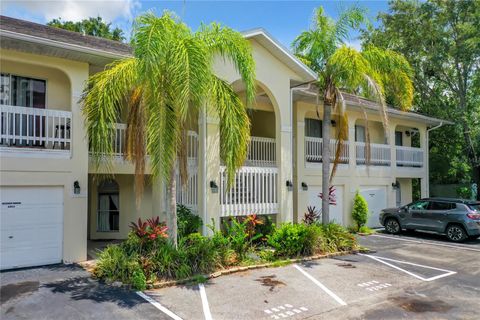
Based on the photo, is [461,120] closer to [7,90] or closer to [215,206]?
[215,206]

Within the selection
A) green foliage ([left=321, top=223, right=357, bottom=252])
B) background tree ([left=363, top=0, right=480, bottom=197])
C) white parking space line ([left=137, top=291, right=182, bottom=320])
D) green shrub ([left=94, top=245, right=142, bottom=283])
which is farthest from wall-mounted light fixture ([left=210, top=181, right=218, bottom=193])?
background tree ([left=363, top=0, right=480, bottom=197])

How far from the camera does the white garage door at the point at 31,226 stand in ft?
32.9

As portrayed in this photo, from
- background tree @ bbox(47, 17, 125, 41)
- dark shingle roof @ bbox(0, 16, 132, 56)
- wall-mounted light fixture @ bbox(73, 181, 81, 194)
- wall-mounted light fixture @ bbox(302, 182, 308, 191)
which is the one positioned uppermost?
background tree @ bbox(47, 17, 125, 41)

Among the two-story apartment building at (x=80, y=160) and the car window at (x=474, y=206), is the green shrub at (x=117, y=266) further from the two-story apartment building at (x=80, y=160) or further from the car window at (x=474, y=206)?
the car window at (x=474, y=206)

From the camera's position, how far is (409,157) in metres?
21.1

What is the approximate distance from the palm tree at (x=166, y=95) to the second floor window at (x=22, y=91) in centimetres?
291

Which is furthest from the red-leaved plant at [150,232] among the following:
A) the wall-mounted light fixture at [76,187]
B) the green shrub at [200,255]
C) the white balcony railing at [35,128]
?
the white balcony railing at [35,128]

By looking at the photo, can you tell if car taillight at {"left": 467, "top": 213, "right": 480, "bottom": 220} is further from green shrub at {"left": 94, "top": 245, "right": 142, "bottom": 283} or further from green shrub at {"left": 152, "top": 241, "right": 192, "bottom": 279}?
green shrub at {"left": 94, "top": 245, "right": 142, "bottom": 283}

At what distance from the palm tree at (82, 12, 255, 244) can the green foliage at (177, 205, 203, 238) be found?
1.70m

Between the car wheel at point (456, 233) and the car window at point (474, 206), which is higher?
the car window at point (474, 206)

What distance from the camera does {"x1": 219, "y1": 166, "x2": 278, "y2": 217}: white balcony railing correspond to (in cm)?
1234

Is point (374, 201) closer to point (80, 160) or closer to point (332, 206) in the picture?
point (332, 206)

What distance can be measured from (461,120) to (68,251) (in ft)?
70.0

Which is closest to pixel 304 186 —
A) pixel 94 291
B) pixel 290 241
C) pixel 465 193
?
pixel 290 241
